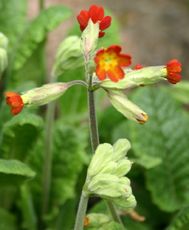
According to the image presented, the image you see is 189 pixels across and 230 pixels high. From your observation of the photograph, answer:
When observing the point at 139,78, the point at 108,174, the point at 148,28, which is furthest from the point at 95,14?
the point at 148,28

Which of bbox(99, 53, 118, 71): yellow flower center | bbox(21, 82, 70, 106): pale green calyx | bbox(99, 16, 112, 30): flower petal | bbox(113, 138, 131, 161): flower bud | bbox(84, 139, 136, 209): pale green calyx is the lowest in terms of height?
bbox(84, 139, 136, 209): pale green calyx

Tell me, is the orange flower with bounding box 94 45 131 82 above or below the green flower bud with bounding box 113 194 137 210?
above

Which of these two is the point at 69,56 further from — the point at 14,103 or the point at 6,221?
the point at 6,221

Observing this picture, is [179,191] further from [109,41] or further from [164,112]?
[109,41]

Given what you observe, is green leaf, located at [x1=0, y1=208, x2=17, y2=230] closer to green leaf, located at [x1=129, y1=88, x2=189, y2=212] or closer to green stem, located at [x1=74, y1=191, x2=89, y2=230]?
green leaf, located at [x1=129, y1=88, x2=189, y2=212]

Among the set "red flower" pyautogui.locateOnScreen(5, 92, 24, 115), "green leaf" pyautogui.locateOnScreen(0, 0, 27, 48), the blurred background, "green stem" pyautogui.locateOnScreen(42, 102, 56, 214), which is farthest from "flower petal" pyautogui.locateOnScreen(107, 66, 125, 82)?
the blurred background

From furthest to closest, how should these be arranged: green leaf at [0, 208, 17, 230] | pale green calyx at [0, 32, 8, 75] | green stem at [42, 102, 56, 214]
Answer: green leaf at [0, 208, 17, 230] < green stem at [42, 102, 56, 214] < pale green calyx at [0, 32, 8, 75]

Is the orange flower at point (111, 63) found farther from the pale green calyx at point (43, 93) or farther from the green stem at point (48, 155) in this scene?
the green stem at point (48, 155)
